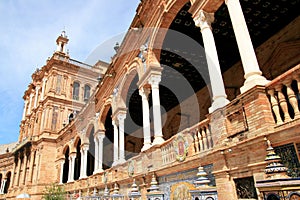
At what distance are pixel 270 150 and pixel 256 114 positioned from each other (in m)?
1.28

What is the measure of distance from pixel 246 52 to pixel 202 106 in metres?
7.97

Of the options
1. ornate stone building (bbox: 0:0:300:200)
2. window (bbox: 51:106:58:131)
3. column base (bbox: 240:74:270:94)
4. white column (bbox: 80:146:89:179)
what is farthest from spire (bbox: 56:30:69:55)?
column base (bbox: 240:74:270:94)

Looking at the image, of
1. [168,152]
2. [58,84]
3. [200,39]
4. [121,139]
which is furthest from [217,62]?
[58,84]

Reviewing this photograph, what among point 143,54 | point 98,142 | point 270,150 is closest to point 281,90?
point 270,150

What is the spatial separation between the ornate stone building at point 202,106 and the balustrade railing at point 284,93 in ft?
0.05

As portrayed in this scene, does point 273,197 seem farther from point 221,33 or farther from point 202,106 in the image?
point 202,106

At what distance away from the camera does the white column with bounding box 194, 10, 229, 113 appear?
18.0ft

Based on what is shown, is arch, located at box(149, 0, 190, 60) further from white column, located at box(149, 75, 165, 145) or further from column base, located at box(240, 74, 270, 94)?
column base, located at box(240, 74, 270, 94)

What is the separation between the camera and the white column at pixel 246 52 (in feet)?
15.0

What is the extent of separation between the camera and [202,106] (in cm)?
1281

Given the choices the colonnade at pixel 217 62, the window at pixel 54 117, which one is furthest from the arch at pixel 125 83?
the window at pixel 54 117

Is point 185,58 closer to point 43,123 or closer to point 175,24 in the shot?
point 175,24

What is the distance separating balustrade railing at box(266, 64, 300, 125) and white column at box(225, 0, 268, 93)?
375 mm

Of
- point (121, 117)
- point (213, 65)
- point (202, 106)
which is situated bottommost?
point (213, 65)
